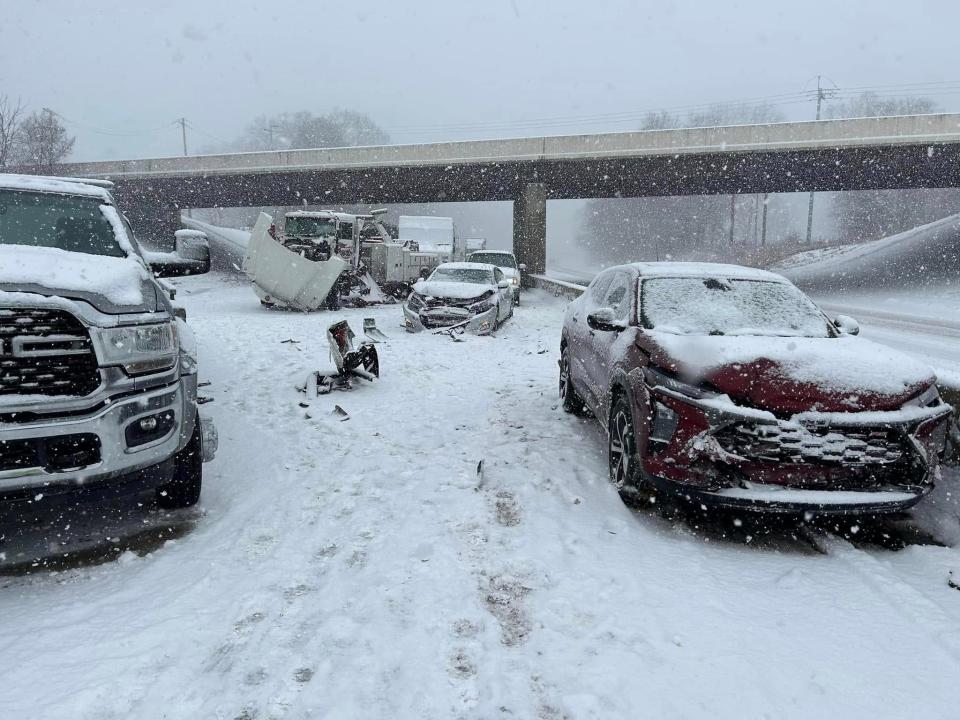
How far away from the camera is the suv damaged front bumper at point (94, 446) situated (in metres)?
3.31

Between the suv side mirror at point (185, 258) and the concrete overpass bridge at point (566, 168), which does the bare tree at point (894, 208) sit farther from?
the suv side mirror at point (185, 258)

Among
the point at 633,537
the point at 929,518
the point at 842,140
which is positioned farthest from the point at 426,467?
the point at 842,140

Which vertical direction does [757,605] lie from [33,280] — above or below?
Result: below

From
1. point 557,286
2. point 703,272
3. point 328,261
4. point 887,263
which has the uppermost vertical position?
point 703,272

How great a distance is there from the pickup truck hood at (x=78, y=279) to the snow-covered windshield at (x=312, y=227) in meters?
16.1

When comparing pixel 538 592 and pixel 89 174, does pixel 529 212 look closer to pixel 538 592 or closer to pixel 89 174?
Result: pixel 89 174

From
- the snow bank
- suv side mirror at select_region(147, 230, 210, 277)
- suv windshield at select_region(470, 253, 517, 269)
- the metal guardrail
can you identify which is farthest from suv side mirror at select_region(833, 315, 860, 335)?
the snow bank

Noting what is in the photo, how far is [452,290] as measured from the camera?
13727 millimetres

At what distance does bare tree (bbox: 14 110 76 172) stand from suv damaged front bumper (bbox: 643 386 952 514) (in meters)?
53.8

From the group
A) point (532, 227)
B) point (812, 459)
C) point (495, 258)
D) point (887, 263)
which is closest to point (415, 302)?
point (812, 459)

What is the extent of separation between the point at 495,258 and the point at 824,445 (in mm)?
21817

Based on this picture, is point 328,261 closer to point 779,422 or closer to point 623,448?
point 623,448

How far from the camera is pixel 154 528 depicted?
4359mm

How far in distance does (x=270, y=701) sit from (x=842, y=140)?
30149 millimetres
